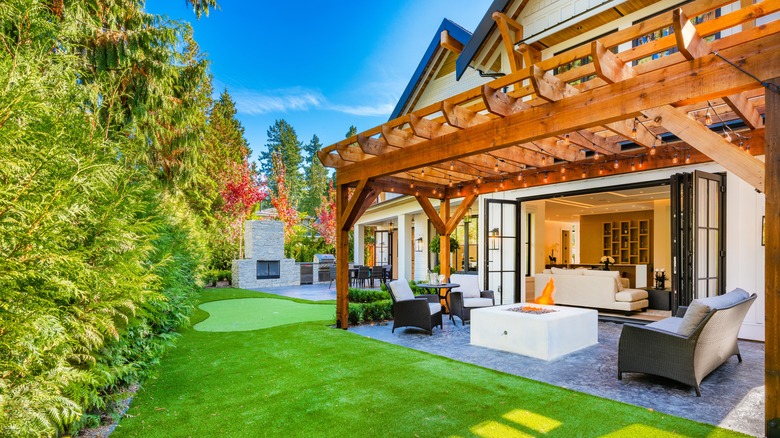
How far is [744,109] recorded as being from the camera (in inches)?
178

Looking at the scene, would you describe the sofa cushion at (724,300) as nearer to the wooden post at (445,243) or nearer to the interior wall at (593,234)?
the wooden post at (445,243)

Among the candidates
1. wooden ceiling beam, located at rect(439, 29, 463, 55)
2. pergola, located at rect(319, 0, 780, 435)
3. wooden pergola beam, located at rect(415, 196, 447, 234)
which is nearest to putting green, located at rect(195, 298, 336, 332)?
pergola, located at rect(319, 0, 780, 435)

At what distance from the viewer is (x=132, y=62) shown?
6000 millimetres

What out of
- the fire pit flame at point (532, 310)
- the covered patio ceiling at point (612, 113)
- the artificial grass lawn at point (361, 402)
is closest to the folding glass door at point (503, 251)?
the covered patio ceiling at point (612, 113)

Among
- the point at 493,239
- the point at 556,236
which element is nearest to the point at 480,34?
the point at 493,239

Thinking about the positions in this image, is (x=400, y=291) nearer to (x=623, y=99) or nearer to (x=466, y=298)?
(x=466, y=298)

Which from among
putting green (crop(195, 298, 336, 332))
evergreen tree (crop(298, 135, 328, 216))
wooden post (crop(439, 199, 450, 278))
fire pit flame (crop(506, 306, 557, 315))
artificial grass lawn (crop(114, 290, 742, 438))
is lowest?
putting green (crop(195, 298, 336, 332))

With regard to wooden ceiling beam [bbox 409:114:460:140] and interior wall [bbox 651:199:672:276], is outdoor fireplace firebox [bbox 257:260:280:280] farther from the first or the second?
interior wall [bbox 651:199:672:276]

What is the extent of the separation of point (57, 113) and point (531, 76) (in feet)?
11.4

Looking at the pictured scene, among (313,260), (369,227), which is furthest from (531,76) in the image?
(369,227)

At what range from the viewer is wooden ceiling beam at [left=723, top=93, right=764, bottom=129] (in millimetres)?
4234

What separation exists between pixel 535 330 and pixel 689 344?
1759 millimetres

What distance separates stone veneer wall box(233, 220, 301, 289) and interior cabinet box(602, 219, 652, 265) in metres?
12.1

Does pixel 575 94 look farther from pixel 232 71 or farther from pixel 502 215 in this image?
pixel 232 71
